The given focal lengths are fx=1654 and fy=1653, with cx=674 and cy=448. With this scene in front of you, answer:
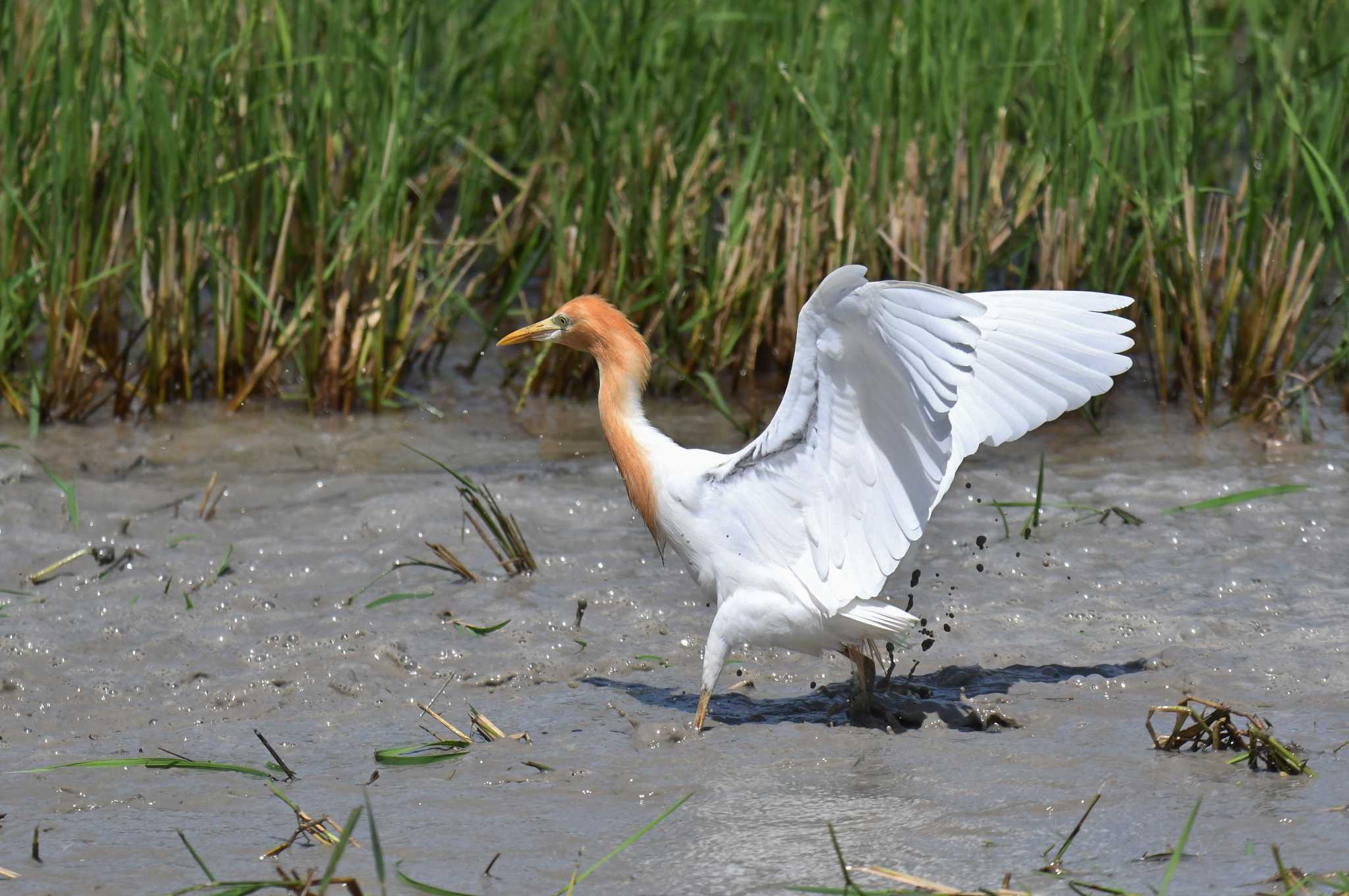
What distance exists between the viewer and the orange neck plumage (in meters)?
4.04

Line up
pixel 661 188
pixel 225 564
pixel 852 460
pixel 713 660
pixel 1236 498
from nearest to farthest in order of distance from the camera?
pixel 852 460, pixel 713 660, pixel 225 564, pixel 1236 498, pixel 661 188

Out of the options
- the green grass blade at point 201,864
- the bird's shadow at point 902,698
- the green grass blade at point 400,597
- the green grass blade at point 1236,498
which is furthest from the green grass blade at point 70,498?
the green grass blade at point 1236,498

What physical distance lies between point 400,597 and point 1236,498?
2.40 metres

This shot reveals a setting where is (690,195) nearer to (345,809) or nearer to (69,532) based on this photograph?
(69,532)

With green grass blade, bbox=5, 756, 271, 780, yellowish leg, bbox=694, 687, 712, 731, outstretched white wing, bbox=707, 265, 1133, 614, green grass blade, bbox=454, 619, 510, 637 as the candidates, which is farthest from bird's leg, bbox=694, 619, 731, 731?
green grass blade, bbox=5, 756, 271, 780

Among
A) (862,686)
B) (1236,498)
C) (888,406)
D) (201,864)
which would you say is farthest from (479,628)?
Answer: (1236,498)

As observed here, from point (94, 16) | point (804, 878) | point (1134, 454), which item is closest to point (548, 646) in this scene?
point (804, 878)

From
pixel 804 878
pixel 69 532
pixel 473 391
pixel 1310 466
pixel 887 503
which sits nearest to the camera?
pixel 804 878

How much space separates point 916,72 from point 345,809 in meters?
3.74

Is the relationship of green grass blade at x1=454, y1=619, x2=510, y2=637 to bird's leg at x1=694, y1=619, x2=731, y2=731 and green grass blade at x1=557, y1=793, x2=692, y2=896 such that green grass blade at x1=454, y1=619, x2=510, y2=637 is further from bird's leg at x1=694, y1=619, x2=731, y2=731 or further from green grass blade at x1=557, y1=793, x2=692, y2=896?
green grass blade at x1=557, y1=793, x2=692, y2=896

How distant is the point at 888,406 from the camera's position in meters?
3.52

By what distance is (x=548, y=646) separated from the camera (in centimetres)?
427

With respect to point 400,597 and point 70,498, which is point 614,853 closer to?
point 400,597

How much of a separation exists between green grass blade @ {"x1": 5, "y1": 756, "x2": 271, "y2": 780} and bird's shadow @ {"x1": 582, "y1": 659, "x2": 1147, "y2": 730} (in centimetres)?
99
